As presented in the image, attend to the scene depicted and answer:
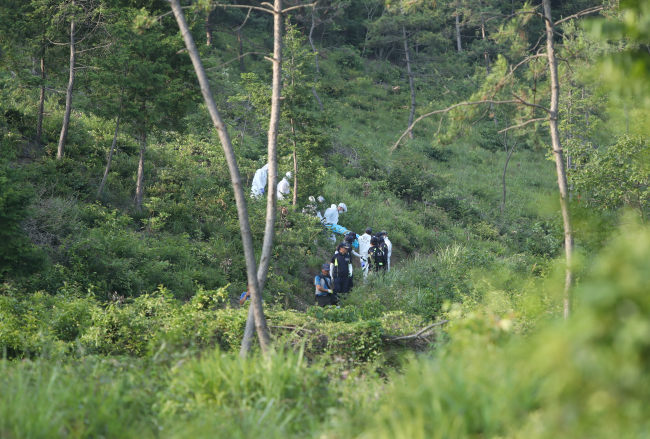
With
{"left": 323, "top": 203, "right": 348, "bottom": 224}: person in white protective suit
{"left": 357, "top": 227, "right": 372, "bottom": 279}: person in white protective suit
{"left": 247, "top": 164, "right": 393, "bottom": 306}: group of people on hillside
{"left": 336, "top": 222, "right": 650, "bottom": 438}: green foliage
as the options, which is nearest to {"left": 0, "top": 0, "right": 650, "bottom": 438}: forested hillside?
{"left": 336, "top": 222, "right": 650, "bottom": 438}: green foliage

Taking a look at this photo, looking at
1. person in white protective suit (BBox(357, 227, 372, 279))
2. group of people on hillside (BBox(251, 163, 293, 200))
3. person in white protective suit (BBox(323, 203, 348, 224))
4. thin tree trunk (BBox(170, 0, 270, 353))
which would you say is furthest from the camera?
person in white protective suit (BBox(323, 203, 348, 224))

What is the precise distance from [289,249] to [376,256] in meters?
2.58

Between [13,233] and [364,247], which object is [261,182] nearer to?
[364,247]

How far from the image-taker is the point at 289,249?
14.5 meters

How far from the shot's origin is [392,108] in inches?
1580

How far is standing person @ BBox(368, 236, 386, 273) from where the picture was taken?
15469 mm

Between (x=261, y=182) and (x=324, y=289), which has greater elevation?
(x=261, y=182)

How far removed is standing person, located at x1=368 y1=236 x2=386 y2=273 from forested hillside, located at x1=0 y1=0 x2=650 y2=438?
0.42 metres

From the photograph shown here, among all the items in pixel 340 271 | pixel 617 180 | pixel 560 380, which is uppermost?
pixel 560 380

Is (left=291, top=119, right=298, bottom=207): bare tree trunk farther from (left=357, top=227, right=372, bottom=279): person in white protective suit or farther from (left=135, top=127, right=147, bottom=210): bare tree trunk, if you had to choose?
(left=135, top=127, right=147, bottom=210): bare tree trunk

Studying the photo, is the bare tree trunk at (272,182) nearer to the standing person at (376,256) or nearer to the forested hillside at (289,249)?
the forested hillside at (289,249)

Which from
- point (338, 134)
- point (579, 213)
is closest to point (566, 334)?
point (579, 213)

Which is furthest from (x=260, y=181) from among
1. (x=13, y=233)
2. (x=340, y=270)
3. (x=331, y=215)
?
(x=13, y=233)

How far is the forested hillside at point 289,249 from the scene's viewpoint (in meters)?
3.37
